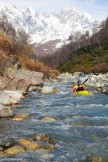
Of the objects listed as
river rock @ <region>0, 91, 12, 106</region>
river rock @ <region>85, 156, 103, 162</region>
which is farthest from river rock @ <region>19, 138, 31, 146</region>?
river rock @ <region>0, 91, 12, 106</region>

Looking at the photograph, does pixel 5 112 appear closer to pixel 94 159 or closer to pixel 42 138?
pixel 42 138

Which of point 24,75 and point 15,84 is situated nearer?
point 15,84

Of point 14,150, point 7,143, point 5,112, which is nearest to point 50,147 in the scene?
point 14,150

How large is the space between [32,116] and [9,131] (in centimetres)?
495

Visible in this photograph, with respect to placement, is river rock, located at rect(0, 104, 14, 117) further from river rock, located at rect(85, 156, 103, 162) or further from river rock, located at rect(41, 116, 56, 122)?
river rock, located at rect(85, 156, 103, 162)

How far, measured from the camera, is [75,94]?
35.1m

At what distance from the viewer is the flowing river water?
14.8 meters

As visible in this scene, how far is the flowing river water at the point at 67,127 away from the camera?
584 inches

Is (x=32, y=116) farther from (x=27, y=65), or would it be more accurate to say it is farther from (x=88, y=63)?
(x=88, y=63)

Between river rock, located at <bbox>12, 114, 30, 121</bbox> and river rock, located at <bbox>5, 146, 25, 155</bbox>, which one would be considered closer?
river rock, located at <bbox>5, 146, 25, 155</bbox>

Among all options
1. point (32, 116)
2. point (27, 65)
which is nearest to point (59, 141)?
point (32, 116)

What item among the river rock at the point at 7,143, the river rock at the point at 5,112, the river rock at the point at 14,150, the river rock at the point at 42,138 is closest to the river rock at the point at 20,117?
the river rock at the point at 5,112

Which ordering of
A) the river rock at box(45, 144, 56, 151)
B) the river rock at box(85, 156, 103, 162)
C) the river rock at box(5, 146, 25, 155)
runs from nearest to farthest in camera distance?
the river rock at box(85, 156, 103, 162)
the river rock at box(5, 146, 25, 155)
the river rock at box(45, 144, 56, 151)

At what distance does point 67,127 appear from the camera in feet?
65.4
